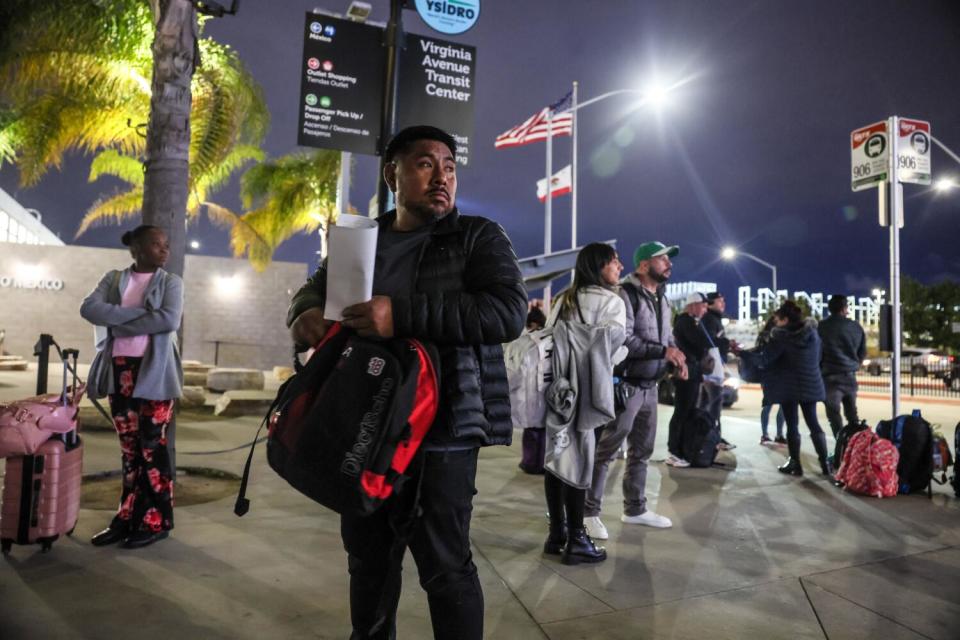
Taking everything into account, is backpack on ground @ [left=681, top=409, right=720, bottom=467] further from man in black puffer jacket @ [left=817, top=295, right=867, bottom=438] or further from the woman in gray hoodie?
the woman in gray hoodie

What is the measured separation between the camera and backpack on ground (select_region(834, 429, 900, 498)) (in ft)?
19.9

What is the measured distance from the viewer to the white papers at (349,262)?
5.85ft

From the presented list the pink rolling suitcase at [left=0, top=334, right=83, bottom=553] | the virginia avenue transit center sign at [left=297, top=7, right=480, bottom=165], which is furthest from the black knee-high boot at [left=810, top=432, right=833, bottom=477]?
A: the pink rolling suitcase at [left=0, top=334, right=83, bottom=553]

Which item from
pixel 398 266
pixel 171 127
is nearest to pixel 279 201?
pixel 171 127

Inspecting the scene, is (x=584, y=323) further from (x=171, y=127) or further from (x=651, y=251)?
(x=171, y=127)

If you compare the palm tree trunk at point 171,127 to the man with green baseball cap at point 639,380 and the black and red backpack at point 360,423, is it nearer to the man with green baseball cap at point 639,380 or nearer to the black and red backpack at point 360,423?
the man with green baseball cap at point 639,380

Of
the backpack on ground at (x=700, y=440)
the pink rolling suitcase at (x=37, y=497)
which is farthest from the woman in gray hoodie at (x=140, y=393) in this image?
the backpack on ground at (x=700, y=440)

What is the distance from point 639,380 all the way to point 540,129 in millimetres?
14546

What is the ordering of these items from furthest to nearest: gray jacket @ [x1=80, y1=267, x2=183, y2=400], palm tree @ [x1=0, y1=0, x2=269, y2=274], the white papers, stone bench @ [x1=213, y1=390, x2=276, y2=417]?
stone bench @ [x1=213, y1=390, x2=276, y2=417] < palm tree @ [x1=0, y1=0, x2=269, y2=274] < gray jacket @ [x1=80, y1=267, x2=183, y2=400] < the white papers

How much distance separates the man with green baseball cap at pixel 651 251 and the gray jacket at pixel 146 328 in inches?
134

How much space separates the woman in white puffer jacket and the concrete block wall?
2001 centimetres

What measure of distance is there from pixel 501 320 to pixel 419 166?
2.05ft

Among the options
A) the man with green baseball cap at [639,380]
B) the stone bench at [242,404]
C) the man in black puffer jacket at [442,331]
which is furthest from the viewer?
the stone bench at [242,404]

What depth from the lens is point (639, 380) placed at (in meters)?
4.71
